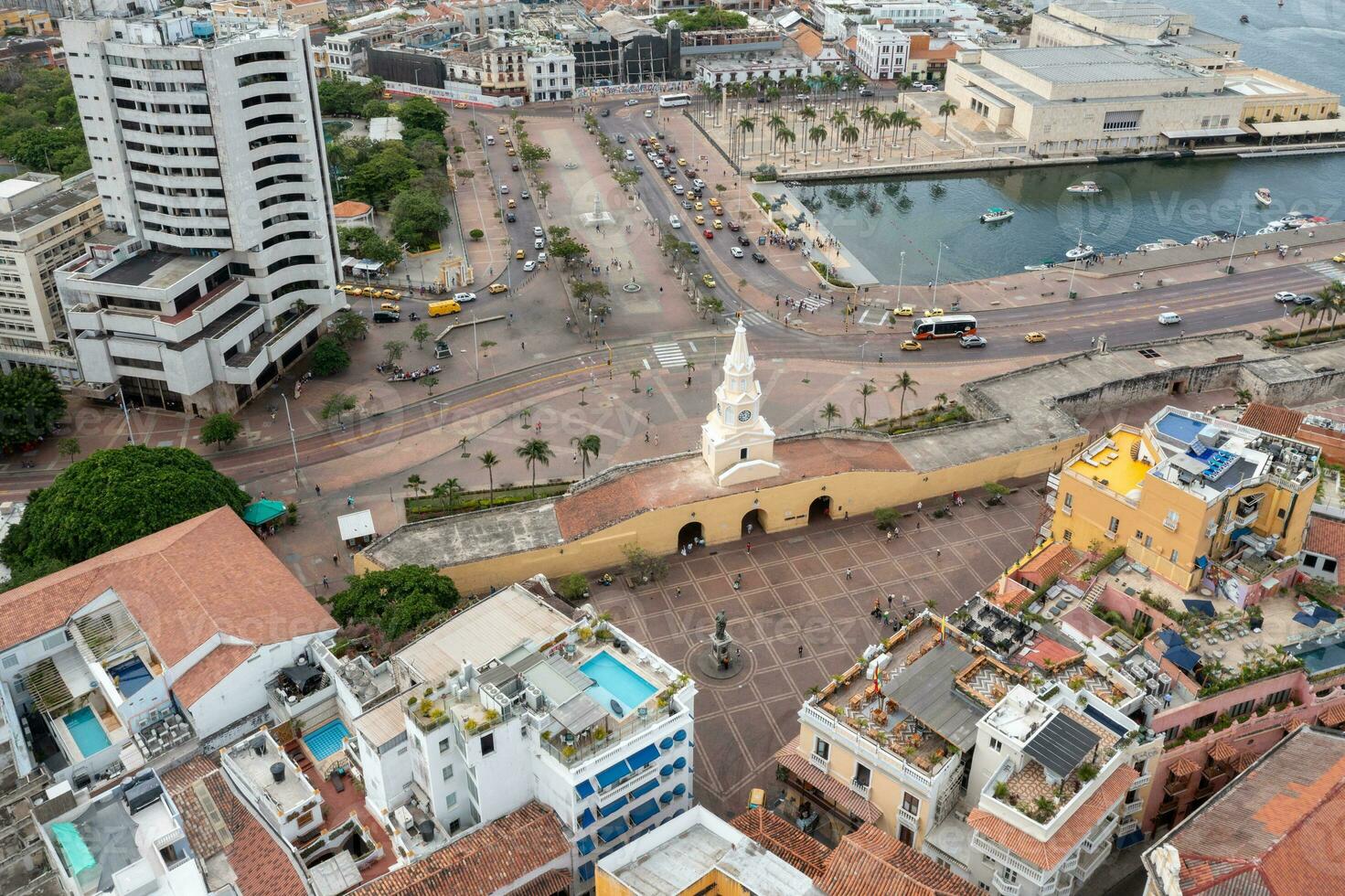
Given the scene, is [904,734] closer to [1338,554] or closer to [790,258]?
[1338,554]

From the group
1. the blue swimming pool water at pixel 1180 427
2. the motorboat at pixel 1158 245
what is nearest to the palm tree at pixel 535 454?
the blue swimming pool water at pixel 1180 427

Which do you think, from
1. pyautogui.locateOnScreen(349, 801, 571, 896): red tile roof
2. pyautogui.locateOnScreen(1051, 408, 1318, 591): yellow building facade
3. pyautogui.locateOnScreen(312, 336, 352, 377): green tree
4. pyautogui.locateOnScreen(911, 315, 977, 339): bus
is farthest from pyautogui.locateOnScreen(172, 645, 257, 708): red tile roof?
pyautogui.locateOnScreen(911, 315, 977, 339): bus

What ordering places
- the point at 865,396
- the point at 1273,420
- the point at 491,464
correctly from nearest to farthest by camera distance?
1. the point at 1273,420
2. the point at 491,464
3. the point at 865,396

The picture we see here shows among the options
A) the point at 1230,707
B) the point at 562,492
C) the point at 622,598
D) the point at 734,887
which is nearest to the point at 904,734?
the point at 734,887

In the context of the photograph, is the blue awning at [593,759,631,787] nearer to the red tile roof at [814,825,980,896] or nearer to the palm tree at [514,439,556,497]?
the red tile roof at [814,825,980,896]

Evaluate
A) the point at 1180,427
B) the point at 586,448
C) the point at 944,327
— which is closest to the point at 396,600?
the point at 586,448

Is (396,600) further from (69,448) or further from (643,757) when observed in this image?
(69,448)
